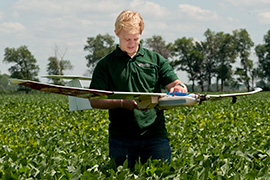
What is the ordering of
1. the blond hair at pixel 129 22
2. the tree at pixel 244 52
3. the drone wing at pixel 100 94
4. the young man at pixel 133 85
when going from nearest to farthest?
the drone wing at pixel 100 94, the blond hair at pixel 129 22, the young man at pixel 133 85, the tree at pixel 244 52

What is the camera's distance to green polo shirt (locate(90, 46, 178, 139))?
334cm

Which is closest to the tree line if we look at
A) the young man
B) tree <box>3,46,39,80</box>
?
tree <box>3,46,39,80</box>

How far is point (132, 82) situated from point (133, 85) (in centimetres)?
3

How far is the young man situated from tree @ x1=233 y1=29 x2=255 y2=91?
289 ft

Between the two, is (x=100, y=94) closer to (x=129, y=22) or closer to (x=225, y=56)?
(x=129, y=22)

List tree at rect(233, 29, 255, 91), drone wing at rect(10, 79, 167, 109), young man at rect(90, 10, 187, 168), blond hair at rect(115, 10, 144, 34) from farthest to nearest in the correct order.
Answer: tree at rect(233, 29, 255, 91)
young man at rect(90, 10, 187, 168)
blond hair at rect(115, 10, 144, 34)
drone wing at rect(10, 79, 167, 109)

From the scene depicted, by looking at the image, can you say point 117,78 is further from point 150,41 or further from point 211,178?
point 150,41

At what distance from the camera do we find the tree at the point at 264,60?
91625 millimetres

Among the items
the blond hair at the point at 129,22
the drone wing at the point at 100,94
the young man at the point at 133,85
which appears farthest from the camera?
the young man at the point at 133,85

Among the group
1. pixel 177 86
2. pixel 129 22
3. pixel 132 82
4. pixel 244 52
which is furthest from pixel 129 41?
pixel 244 52

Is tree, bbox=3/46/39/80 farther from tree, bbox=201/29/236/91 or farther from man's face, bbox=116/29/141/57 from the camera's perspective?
man's face, bbox=116/29/141/57

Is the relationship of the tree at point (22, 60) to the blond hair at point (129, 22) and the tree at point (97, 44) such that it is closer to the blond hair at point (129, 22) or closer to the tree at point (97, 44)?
the tree at point (97, 44)

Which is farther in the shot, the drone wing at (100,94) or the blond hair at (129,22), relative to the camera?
the blond hair at (129,22)

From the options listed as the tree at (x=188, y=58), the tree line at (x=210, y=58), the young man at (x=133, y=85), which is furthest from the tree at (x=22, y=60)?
the young man at (x=133, y=85)
